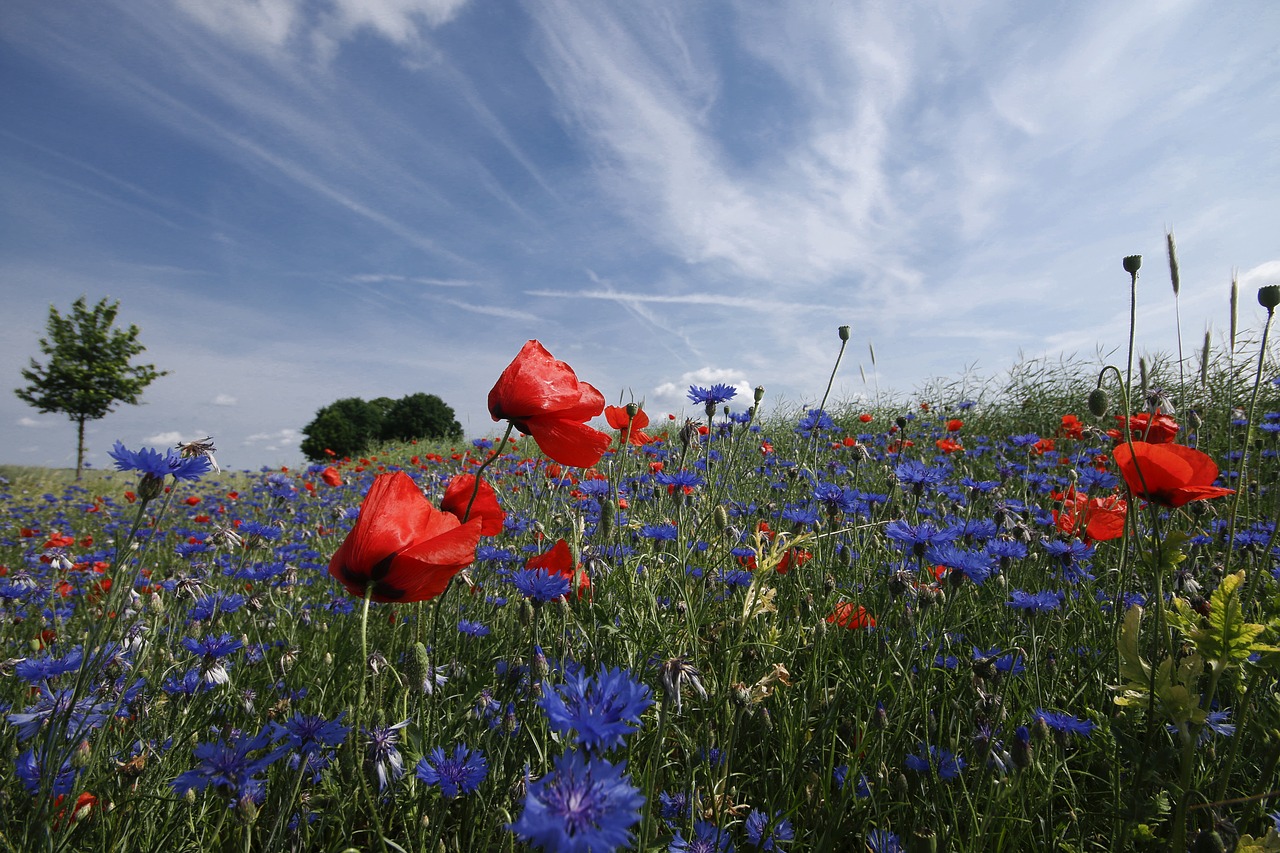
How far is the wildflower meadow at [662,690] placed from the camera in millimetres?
1097

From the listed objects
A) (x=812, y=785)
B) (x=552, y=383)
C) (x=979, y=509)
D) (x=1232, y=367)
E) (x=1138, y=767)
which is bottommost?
(x=812, y=785)

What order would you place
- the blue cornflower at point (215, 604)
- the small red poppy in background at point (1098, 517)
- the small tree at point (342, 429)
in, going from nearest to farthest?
the blue cornflower at point (215, 604) → the small red poppy in background at point (1098, 517) → the small tree at point (342, 429)

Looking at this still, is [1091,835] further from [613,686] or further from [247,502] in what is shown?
[247,502]

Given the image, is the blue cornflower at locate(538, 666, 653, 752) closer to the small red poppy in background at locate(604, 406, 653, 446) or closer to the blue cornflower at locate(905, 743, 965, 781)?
the blue cornflower at locate(905, 743, 965, 781)

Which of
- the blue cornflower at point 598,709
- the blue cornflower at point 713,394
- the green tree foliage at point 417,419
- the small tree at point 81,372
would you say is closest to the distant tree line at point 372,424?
the green tree foliage at point 417,419

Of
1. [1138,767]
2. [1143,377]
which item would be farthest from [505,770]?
[1143,377]

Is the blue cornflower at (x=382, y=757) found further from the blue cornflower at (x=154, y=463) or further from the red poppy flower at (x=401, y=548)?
the blue cornflower at (x=154, y=463)

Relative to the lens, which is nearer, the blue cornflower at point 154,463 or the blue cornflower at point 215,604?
the blue cornflower at point 154,463

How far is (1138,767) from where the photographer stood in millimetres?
1223

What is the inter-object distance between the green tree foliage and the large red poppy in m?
19.7

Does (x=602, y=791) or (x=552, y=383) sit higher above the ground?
(x=552, y=383)

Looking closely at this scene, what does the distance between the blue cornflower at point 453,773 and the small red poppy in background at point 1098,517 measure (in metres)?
1.93

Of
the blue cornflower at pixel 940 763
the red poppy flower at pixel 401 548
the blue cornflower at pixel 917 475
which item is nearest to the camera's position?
the red poppy flower at pixel 401 548

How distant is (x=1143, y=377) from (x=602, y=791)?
8.56ft
